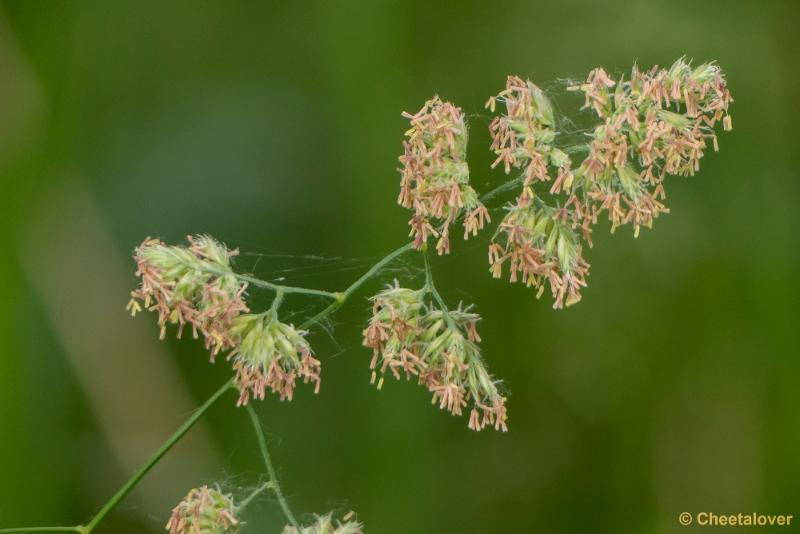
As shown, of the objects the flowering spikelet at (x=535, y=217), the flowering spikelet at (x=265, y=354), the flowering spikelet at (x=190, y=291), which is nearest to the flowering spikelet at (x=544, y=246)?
the flowering spikelet at (x=535, y=217)

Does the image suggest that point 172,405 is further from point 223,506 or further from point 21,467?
point 223,506

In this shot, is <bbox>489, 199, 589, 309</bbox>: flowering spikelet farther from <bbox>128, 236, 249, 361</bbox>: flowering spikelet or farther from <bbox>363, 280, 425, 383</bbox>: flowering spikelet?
<bbox>128, 236, 249, 361</bbox>: flowering spikelet

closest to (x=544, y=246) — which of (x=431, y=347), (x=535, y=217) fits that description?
(x=535, y=217)

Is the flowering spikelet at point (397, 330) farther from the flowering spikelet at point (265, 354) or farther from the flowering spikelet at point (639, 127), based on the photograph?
the flowering spikelet at point (639, 127)
